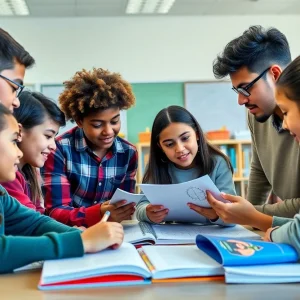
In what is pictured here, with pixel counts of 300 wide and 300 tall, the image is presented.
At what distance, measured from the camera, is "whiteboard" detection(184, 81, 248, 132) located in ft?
15.2

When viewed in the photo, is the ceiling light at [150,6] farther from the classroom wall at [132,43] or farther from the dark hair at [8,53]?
the dark hair at [8,53]

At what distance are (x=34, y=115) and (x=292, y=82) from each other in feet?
3.30

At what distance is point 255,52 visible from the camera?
1.48m

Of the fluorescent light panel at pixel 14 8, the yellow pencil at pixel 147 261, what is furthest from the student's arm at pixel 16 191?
the fluorescent light panel at pixel 14 8

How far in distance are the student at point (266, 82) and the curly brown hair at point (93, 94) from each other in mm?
372

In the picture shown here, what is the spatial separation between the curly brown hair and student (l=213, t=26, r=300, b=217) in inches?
14.7

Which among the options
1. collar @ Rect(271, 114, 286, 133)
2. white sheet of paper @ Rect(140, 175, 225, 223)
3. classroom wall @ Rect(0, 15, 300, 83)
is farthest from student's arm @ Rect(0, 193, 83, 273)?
classroom wall @ Rect(0, 15, 300, 83)

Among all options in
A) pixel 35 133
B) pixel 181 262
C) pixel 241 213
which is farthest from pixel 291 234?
pixel 35 133

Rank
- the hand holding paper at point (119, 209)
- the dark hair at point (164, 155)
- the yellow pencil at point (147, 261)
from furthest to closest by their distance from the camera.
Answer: the dark hair at point (164, 155)
the hand holding paper at point (119, 209)
the yellow pencil at point (147, 261)

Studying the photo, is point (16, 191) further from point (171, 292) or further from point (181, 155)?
point (171, 292)

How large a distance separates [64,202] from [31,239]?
726mm

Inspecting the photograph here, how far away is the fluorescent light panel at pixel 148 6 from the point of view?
13.7 feet

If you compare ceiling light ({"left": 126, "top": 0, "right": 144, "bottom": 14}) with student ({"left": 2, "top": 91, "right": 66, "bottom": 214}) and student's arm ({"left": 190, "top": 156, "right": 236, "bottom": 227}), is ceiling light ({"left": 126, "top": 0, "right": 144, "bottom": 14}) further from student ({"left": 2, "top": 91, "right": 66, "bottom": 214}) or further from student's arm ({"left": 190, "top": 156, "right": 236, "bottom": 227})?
student's arm ({"left": 190, "top": 156, "right": 236, "bottom": 227})

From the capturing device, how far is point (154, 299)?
2.33 feet
